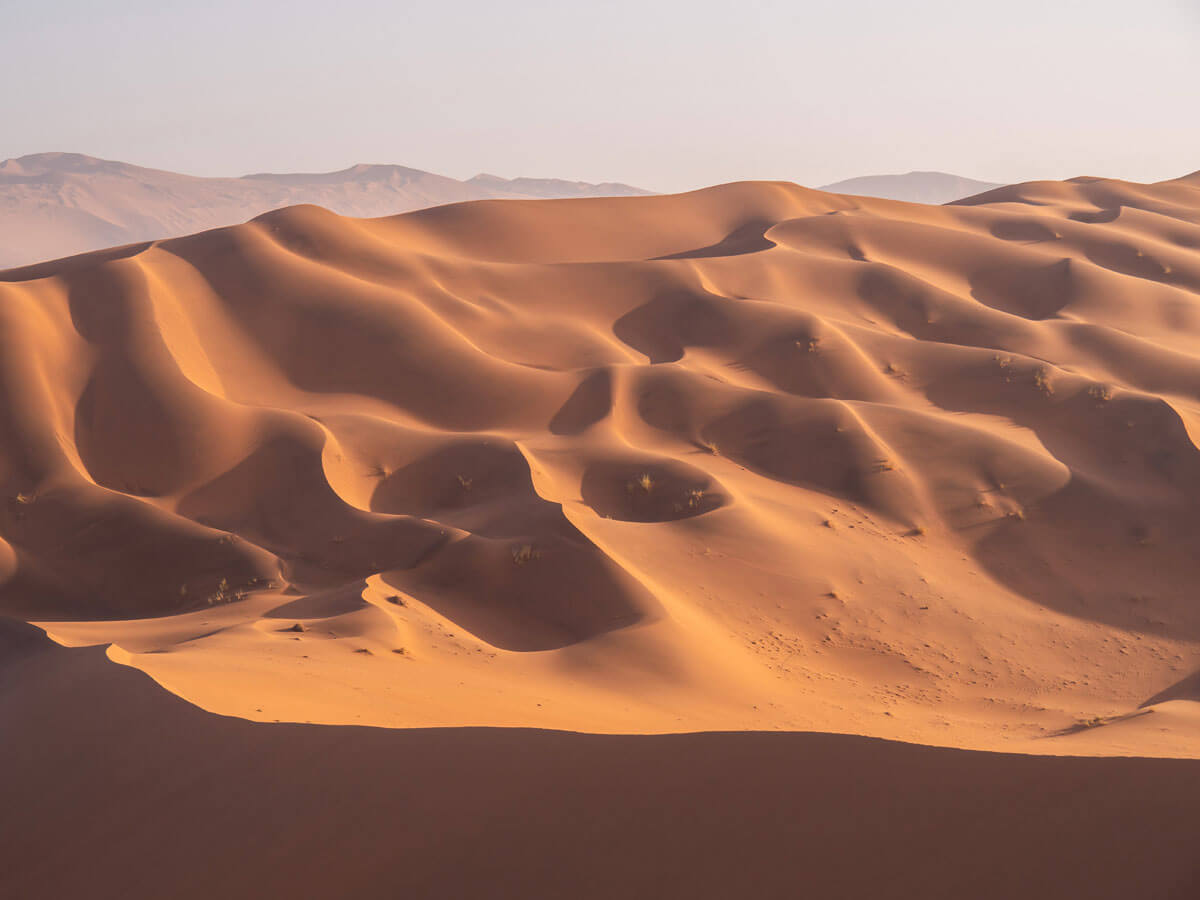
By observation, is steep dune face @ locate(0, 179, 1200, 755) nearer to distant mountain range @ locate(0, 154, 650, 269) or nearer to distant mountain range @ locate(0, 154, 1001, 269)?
distant mountain range @ locate(0, 154, 1001, 269)

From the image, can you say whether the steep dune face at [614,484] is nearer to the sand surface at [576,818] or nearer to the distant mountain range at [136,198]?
the sand surface at [576,818]

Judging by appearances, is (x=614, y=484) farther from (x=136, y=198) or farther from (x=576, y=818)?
(x=136, y=198)

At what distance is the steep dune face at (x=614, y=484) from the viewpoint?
5.50m

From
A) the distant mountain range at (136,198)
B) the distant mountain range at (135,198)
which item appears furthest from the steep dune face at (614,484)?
the distant mountain range at (135,198)

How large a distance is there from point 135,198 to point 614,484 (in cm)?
14247

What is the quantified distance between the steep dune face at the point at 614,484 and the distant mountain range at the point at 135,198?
96.0 meters

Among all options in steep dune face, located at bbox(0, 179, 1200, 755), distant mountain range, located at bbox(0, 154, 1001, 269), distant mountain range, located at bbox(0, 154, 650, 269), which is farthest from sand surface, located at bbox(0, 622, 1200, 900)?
distant mountain range, located at bbox(0, 154, 650, 269)

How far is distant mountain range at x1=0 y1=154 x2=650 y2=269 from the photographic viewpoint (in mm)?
112125

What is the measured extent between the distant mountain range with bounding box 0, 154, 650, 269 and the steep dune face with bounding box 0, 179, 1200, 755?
315ft

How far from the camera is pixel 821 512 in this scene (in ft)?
27.8

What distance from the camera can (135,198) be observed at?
131 metres

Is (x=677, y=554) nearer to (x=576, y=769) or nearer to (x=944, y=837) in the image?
(x=576, y=769)

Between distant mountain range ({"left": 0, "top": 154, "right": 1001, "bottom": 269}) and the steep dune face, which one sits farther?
distant mountain range ({"left": 0, "top": 154, "right": 1001, "bottom": 269})

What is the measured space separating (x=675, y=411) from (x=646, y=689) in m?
5.58
